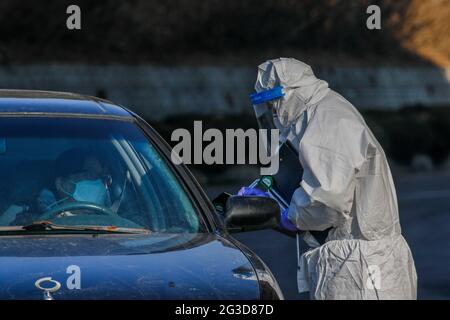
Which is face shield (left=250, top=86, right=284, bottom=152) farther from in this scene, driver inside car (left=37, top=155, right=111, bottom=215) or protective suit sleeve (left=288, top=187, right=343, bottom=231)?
driver inside car (left=37, top=155, right=111, bottom=215)

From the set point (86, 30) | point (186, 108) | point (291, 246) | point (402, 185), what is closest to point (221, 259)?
point (291, 246)

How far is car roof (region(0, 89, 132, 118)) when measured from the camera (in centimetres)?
577

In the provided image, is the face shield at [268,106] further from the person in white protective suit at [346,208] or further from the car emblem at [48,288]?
the car emblem at [48,288]

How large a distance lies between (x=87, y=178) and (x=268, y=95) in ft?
2.94

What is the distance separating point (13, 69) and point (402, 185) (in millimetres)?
9176

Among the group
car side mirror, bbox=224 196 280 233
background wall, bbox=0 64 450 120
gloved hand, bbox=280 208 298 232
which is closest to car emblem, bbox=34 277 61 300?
car side mirror, bbox=224 196 280 233

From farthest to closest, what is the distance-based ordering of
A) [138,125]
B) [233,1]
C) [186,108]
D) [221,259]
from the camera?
[233,1] → [186,108] → [138,125] → [221,259]

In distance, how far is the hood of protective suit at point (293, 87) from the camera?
19.5ft

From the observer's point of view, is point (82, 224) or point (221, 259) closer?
point (221, 259)

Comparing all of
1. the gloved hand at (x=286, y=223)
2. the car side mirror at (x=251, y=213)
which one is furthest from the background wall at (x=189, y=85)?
the car side mirror at (x=251, y=213)

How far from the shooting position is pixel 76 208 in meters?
5.51

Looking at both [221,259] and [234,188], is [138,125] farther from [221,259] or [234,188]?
[234,188]

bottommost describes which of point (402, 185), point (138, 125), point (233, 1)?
point (402, 185)

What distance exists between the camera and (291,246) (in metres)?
14.6
